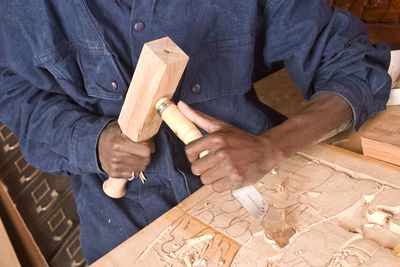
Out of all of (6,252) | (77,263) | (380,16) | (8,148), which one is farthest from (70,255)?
(380,16)

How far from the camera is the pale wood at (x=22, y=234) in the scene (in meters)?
2.00

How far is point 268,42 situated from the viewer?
140 cm

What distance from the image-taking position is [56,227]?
235cm

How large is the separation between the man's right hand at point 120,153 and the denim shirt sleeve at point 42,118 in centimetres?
3

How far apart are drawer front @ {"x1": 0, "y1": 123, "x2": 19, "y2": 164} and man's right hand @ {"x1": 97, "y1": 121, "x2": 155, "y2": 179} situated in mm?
1036

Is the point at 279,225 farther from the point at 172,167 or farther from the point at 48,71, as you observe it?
the point at 48,71

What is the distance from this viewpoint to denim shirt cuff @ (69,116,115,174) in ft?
4.09

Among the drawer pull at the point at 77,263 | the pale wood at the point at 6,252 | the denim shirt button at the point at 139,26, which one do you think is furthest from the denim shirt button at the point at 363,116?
the drawer pull at the point at 77,263

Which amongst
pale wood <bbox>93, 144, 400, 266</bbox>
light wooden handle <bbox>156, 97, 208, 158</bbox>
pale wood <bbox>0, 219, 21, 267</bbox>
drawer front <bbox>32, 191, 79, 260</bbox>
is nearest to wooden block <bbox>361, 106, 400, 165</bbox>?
pale wood <bbox>93, 144, 400, 266</bbox>

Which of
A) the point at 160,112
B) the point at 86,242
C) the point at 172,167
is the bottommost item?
the point at 86,242

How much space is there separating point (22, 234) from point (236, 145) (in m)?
1.56

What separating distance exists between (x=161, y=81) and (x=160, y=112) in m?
0.10

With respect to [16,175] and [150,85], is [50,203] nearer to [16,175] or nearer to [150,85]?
[16,175]

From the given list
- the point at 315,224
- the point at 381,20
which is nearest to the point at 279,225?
the point at 315,224
